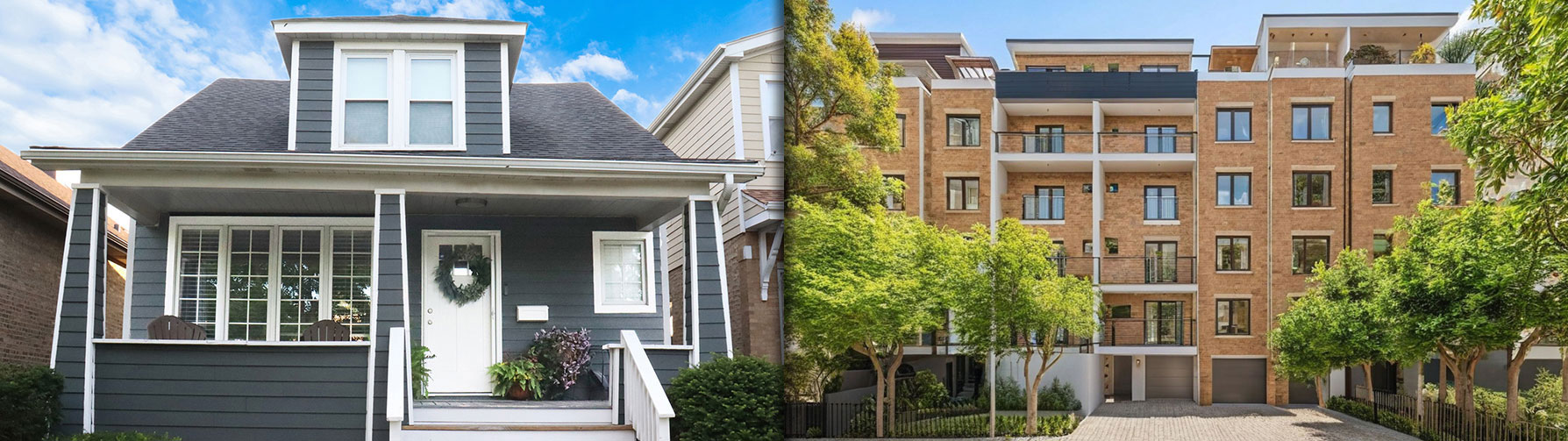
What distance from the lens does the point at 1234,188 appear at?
3.10 meters

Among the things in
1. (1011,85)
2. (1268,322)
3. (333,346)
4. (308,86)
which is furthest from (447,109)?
(1268,322)

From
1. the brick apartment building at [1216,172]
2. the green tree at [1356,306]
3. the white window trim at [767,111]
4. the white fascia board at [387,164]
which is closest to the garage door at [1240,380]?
the brick apartment building at [1216,172]

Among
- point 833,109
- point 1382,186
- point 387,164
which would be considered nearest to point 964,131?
point 833,109

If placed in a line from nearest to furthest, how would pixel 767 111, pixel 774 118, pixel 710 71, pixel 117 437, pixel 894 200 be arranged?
pixel 894 200, pixel 117 437, pixel 774 118, pixel 767 111, pixel 710 71

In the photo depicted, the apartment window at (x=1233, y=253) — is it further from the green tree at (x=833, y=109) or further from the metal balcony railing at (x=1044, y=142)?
the green tree at (x=833, y=109)

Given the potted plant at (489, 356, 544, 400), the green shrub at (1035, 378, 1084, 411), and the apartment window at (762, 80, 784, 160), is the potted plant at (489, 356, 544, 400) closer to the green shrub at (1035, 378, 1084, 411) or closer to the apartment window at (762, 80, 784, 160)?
the apartment window at (762, 80, 784, 160)

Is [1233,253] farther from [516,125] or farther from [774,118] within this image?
[516,125]

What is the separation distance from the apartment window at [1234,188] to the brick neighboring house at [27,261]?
6679 mm

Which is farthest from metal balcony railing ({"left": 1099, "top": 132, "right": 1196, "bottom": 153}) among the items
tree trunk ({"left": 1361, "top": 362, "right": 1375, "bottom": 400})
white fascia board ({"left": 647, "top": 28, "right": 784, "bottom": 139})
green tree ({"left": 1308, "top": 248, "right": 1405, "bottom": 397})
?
white fascia board ({"left": 647, "top": 28, "right": 784, "bottom": 139})

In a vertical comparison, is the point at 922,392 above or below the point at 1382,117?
below

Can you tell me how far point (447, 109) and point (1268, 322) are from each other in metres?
4.67

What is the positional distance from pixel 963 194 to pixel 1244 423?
1.06 m

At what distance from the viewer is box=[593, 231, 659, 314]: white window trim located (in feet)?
23.2

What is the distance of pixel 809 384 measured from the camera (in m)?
4.46
